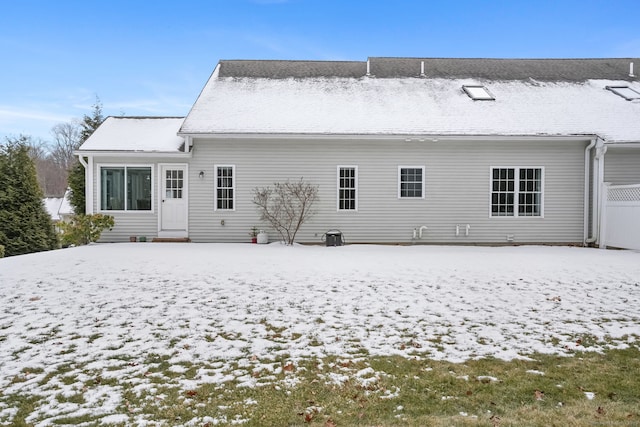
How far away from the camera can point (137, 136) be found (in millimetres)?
12977

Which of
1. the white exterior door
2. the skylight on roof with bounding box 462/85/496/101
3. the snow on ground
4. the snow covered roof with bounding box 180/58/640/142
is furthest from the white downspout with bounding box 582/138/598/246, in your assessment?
the white exterior door

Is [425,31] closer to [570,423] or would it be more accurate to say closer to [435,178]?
[435,178]

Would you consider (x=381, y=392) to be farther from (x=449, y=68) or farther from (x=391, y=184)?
(x=449, y=68)

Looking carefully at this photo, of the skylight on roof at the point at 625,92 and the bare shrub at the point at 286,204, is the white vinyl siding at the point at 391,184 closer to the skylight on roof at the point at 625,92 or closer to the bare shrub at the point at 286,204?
the bare shrub at the point at 286,204

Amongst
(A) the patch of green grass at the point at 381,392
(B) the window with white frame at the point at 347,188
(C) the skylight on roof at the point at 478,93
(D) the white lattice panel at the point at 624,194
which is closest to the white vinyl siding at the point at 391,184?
(B) the window with white frame at the point at 347,188

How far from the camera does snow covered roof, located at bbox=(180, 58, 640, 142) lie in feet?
39.7

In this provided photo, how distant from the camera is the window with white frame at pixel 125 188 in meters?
12.4

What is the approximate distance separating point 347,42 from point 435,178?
21.4 meters

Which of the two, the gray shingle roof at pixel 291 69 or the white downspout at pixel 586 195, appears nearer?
the white downspout at pixel 586 195

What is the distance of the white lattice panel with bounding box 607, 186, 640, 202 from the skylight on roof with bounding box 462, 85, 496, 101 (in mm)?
4433

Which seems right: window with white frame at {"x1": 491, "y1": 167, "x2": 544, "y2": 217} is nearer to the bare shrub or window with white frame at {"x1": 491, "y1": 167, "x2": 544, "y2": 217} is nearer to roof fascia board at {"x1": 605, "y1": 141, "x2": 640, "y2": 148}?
roof fascia board at {"x1": 605, "y1": 141, "x2": 640, "y2": 148}

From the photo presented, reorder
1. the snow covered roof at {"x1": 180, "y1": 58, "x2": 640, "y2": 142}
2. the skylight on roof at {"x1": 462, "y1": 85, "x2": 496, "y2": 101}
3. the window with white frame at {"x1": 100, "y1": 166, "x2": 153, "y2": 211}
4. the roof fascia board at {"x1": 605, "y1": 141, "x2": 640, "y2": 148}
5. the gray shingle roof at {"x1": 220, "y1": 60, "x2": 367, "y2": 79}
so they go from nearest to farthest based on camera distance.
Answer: the roof fascia board at {"x1": 605, "y1": 141, "x2": 640, "y2": 148}
the snow covered roof at {"x1": 180, "y1": 58, "x2": 640, "y2": 142}
the window with white frame at {"x1": 100, "y1": 166, "x2": 153, "y2": 211}
the skylight on roof at {"x1": 462, "y1": 85, "x2": 496, "y2": 101}
the gray shingle roof at {"x1": 220, "y1": 60, "x2": 367, "y2": 79}

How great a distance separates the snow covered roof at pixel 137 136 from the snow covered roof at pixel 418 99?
106cm

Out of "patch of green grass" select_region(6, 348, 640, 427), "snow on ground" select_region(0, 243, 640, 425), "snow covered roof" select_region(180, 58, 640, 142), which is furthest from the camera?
"snow covered roof" select_region(180, 58, 640, 142)
